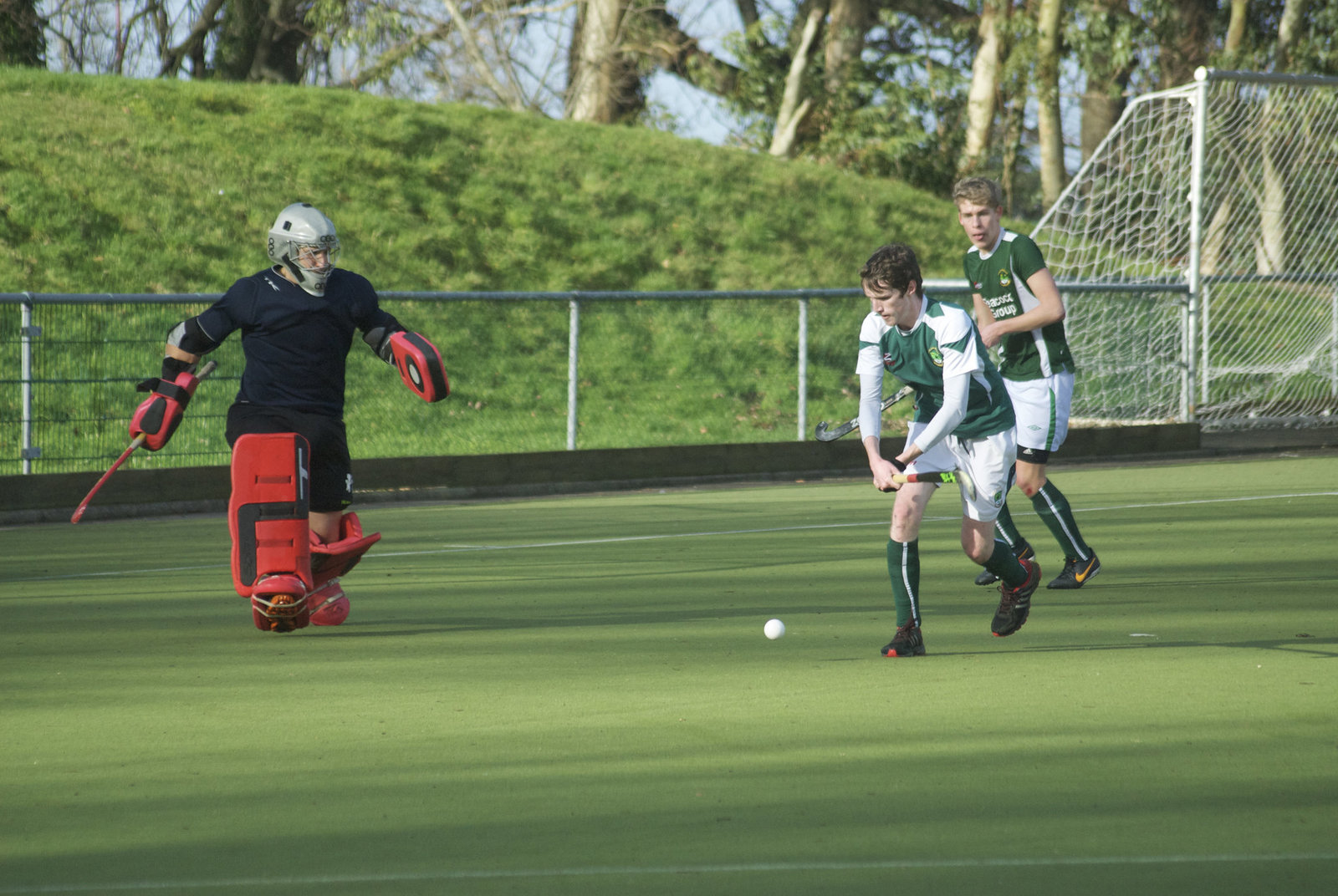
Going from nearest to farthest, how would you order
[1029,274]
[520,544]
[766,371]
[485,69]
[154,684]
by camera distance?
[154,684], [1029,274], [520,544], [766,371], [485,69]

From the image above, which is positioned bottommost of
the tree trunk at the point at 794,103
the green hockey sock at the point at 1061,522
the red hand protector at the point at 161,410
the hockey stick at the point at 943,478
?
the green hockey sock at the point at 1061,522

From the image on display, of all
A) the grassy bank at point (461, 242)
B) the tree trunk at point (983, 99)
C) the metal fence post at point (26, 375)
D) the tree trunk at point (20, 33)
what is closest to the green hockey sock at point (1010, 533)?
the grassy bank at point (461, 242)

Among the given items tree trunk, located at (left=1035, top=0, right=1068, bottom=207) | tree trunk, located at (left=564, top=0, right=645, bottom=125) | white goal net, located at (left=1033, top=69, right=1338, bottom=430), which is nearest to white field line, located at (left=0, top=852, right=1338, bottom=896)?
white goal net, located at (left=1033, top=69, right=1338, bottom=430)

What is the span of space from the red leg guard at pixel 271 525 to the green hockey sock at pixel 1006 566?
298cm

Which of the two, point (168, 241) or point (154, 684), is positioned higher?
point (168, 241)

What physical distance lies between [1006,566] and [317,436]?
312cm

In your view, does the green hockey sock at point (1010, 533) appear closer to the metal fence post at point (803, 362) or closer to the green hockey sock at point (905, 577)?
the green hockey sock at point (905, 577)

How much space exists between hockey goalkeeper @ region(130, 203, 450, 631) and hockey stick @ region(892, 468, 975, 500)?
2.14 metres

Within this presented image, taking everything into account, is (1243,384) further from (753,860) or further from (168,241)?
(753,860)

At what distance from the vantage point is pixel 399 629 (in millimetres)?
7484

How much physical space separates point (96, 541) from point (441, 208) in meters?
13.3

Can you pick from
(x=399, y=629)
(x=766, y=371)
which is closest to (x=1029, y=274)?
(x=399, y=629)

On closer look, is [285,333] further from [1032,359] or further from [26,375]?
[26,375]

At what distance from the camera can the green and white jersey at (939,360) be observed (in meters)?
6.30
